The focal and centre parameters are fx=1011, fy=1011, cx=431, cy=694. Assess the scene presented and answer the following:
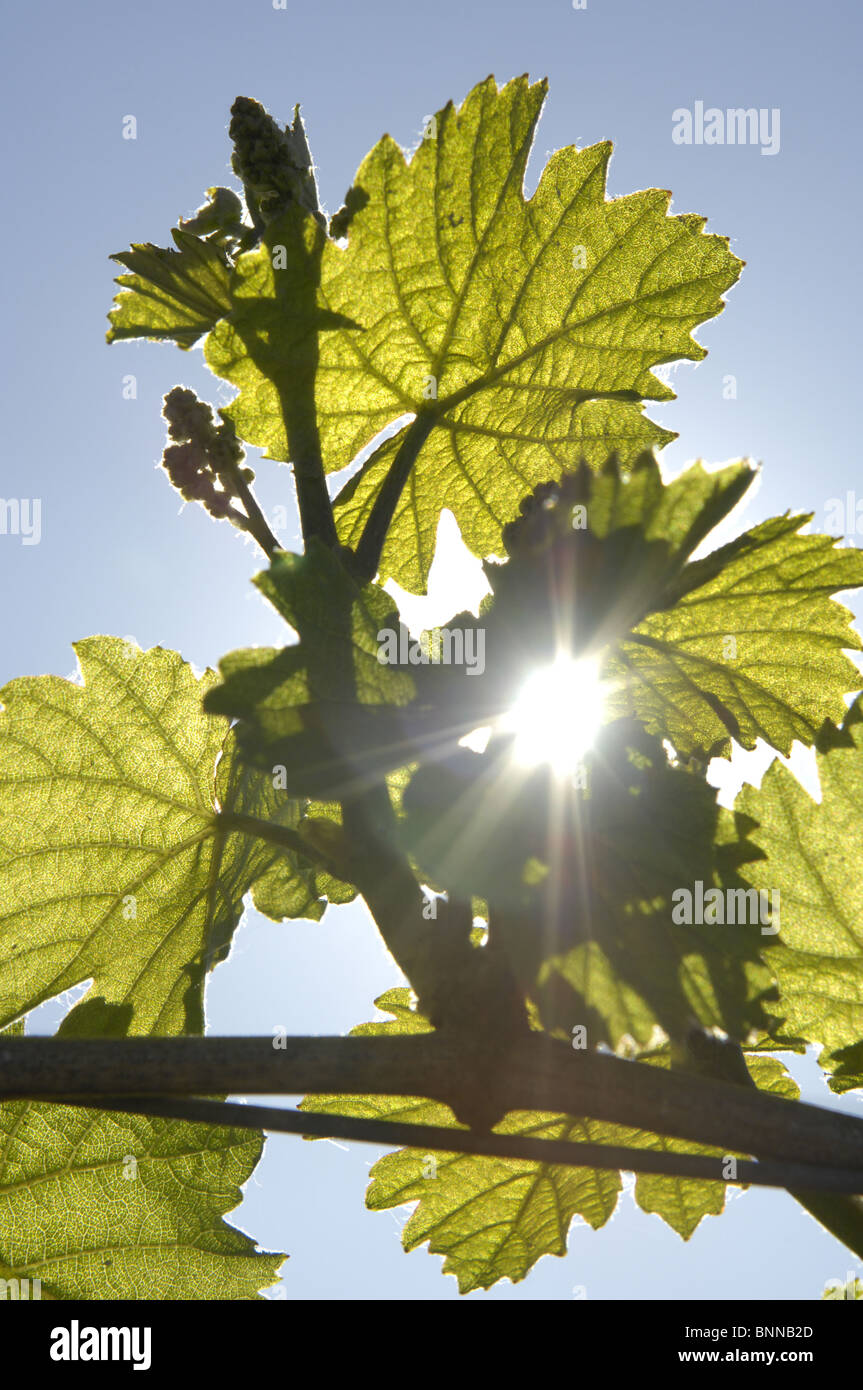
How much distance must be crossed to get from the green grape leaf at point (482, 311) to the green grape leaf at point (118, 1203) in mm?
1136

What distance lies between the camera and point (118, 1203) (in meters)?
1.80

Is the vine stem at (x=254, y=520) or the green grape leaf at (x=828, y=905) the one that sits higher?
the vine stem at (x=254, y=520)

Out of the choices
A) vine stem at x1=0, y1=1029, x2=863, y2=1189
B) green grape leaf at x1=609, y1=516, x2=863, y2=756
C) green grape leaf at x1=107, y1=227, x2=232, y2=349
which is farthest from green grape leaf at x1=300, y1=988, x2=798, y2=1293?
green grape leaf at x1=107, y1=227, x2=232, y2=349

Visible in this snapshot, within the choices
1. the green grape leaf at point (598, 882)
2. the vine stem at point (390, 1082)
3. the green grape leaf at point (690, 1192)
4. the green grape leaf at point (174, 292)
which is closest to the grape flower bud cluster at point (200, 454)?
the green grape leaf at point (174, 292)

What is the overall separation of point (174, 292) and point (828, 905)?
4.51 ft

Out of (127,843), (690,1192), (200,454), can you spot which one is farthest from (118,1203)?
(200,454)

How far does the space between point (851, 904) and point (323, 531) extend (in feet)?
3.03

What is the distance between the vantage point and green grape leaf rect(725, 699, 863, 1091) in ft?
4.77

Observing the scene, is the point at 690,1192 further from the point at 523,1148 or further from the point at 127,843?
the point at 127,843

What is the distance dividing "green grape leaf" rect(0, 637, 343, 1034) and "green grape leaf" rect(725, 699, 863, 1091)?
87cm

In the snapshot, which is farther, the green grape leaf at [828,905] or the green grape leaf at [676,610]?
the green grape leaf at [828,905]

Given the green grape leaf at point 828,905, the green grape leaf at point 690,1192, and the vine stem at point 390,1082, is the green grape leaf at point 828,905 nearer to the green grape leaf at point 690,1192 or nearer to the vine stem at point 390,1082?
the green grape leaf at point 690,1192

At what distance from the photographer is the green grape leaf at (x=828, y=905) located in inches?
57.2
